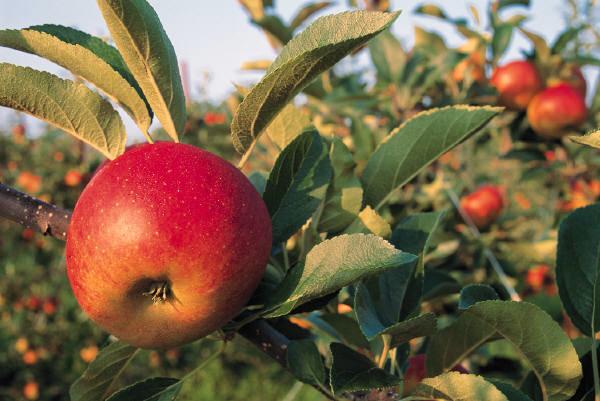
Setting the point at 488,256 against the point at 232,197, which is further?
the point at 488,256

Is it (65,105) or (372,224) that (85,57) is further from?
(372,224)

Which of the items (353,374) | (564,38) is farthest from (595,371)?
(564,38)

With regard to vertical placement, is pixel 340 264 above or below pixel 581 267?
above

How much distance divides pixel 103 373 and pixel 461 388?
41cm

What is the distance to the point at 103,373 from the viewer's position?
0.69 metres

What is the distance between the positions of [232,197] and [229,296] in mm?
89

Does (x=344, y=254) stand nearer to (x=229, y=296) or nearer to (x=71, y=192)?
(x=229, y=296)

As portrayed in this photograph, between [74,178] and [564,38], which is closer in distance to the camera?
[564,38]

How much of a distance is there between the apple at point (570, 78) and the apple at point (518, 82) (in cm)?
6

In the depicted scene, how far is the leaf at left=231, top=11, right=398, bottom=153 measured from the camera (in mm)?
478

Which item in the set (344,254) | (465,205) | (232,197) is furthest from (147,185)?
(465,205)

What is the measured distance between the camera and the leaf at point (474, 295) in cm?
55

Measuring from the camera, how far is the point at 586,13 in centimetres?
340

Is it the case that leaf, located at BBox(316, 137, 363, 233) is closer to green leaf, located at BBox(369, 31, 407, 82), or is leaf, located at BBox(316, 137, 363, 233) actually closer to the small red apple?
green leaf, located at BBox(369, 31, 407, 82)
